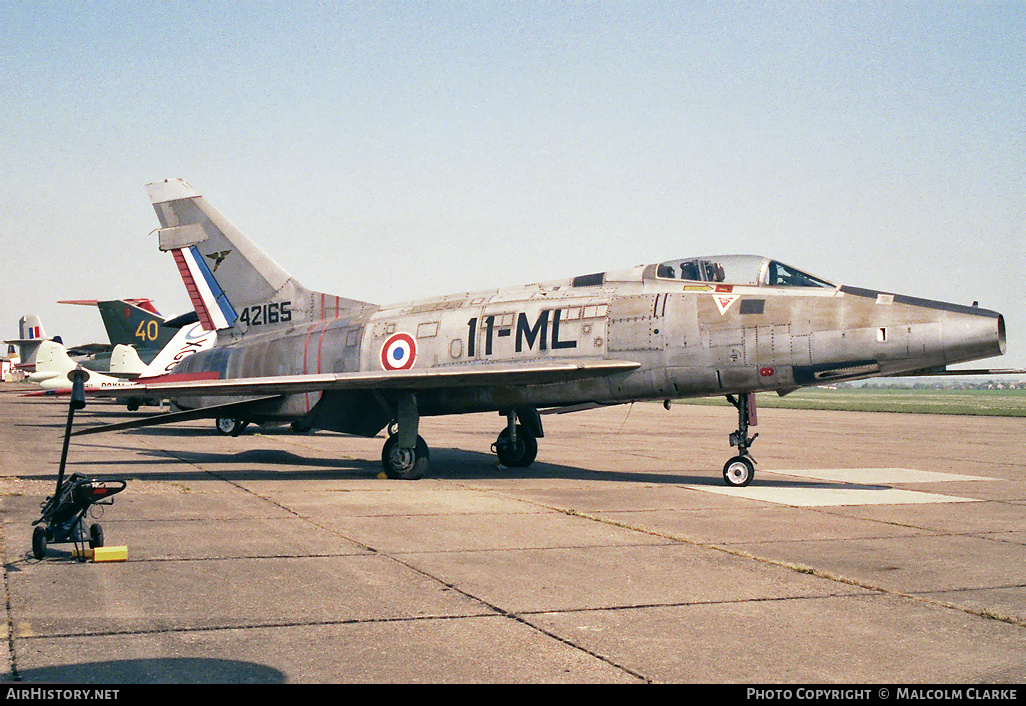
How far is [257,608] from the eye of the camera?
6.15 metres

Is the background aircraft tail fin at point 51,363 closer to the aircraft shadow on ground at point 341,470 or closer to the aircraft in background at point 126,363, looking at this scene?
the aircraft in background at point 126,363

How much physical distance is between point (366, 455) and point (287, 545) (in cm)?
1124

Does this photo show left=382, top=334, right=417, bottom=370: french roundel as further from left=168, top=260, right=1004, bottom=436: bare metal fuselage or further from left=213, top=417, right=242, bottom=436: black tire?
left=213, top=417, right=242, bottom=436: black tire

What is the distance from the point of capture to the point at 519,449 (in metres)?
17.1

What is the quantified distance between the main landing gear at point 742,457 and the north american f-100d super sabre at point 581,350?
0.08 feet

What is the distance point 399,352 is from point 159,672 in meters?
11.4

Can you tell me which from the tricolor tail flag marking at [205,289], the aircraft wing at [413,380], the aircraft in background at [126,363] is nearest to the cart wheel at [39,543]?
the aircraft wing at [413,380]

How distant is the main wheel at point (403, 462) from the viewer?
14672 mm

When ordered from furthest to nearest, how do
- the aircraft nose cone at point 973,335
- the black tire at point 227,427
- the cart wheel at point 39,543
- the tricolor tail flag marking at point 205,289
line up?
the black tire at point 227,427, the tricolor tail flag marking at point 205,289, the aircraft nose cone at point 973,335, the cart wheel at point 39,543

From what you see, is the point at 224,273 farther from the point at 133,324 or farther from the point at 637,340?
the point at 133,324

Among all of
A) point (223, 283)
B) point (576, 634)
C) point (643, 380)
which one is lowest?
point (576, 634)

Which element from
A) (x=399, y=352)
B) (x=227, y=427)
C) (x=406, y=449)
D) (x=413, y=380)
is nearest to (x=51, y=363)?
(x=227, y=427)

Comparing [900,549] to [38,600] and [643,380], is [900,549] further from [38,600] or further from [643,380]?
[38,600]
